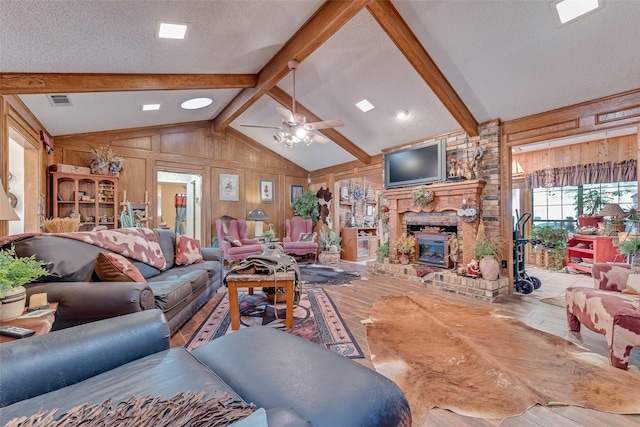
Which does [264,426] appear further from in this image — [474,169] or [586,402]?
[474,169]

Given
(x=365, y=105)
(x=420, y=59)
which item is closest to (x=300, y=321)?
(x=420, y=59)

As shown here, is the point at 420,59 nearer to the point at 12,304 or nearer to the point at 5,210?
the point at 5,210

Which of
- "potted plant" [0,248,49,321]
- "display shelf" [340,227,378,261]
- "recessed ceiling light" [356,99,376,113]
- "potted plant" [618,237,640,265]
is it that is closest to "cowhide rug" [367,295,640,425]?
"potted plant" [618,237,640,265]

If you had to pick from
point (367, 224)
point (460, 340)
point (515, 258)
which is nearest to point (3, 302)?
point (460, 340)

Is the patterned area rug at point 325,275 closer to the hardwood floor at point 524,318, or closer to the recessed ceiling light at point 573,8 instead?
the hardwood floor at point 524,318

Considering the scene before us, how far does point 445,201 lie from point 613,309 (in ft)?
8.73

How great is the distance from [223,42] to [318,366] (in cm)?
334

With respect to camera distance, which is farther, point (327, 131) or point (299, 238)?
point (299, 238)

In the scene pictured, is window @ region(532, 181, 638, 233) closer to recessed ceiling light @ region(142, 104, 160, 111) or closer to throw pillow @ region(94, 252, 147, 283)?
throw pillow @ region(94, 252, 147, 283)

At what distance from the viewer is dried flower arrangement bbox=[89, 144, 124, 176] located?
4.76 m

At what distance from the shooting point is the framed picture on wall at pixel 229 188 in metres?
6.49

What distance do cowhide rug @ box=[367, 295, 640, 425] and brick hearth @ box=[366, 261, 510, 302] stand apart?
2.34 ft

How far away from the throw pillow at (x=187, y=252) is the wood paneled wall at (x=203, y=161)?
8.82ft

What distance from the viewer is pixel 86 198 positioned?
15.3 feet
